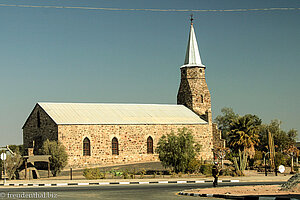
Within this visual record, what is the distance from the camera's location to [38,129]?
4966 centimetres

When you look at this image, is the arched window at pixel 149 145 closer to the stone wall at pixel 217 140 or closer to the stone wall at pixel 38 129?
the stone wall at pixel 217 140

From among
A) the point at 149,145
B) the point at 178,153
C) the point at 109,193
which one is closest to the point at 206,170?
the point at 178,153

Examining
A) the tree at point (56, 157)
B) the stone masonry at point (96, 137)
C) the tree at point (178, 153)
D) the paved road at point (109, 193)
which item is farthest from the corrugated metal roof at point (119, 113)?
the paved road at point (109, 193)

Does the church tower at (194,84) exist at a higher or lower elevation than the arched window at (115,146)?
higher

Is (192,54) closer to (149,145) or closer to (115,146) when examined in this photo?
(149,145)

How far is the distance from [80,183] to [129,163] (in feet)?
68.1

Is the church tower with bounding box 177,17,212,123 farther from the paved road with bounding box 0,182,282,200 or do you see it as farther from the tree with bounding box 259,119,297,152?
the paved road with bounding box 0,182,282,200

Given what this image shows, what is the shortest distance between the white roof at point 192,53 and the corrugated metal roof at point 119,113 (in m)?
5.45


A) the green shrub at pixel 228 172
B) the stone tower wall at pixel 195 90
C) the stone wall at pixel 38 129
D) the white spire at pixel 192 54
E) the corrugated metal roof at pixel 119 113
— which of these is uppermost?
the white spire at pixel 192 54

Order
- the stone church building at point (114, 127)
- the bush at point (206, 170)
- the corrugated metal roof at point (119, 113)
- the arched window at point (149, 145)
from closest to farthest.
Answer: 1. the bush at point (206, 170)
2. the stone church building at point (114, 127)
3. the corrugated metal roof at point (119, 113)
4. the arched window at point (149, 145)

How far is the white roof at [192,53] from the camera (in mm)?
60572

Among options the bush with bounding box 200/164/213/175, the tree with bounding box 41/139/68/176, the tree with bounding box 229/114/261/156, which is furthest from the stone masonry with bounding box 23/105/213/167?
the bush with bounding box 200/164/213/175

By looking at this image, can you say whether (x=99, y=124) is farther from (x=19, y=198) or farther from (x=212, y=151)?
(x=19, y=198)

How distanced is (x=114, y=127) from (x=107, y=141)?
5.23ft
